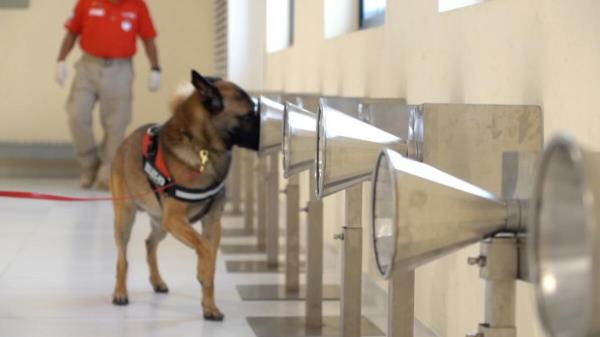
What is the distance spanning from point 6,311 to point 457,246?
348 cm

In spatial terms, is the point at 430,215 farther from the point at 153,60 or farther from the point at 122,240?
the point at 153,60

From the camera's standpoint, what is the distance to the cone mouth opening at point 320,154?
3.08 m

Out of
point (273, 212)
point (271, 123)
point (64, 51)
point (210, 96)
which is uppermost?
point (64, 51)

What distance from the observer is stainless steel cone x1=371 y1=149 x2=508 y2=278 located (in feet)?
6.66

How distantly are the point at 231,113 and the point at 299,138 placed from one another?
1433 millimetres

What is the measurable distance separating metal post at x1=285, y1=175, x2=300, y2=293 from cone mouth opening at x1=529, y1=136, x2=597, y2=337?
165 inches

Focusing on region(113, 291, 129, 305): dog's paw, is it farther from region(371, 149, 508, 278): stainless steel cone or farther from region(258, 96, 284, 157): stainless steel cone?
region(371, 149, 508, 278): stainless steel cone

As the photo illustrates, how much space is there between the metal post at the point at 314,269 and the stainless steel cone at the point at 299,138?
3.03 ft

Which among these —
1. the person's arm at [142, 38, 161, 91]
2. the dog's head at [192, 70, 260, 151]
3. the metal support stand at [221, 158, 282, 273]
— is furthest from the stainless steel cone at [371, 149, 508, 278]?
the person's arm at [142, 38, 161, 91]

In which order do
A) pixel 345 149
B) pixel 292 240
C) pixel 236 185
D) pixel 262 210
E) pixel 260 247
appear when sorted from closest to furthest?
pixel 345 149 < pixel 292 240 < pixel 260 247 < pixel 262 210 < pixel 236 185

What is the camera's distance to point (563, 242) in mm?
1548

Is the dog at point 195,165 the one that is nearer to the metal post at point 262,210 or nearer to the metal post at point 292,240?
the metal post at point 292,240

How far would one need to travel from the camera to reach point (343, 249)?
4.11m

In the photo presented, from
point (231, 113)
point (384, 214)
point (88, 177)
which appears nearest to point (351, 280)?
point (231, 113)
